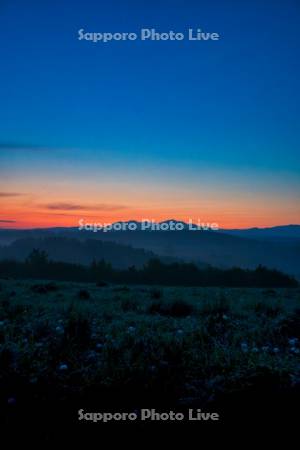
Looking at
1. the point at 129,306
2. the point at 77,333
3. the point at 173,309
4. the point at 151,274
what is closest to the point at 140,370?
the point at 77,333

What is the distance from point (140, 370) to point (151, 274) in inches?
1640

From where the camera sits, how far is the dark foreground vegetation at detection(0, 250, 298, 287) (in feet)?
148

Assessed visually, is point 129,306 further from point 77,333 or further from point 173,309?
point 77,333

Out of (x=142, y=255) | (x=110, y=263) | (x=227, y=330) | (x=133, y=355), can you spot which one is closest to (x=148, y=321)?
(x=227, y=330)

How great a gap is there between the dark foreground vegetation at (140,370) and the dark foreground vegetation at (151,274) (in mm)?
36090

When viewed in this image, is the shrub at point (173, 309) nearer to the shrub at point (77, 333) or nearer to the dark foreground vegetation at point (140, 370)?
the dark foreground vegetation at point (140, 370)

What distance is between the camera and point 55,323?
888 cm

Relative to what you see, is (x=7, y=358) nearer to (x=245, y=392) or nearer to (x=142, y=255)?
(x=245, y=392)

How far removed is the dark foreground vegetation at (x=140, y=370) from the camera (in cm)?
449

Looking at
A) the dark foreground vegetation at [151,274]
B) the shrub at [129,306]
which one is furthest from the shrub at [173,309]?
the dark foreground vegetation at [151,274]

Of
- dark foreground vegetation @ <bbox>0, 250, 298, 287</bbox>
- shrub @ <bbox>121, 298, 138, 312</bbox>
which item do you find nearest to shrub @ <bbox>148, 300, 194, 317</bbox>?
shrub @ <bbox>121, 298, 138, 312</bbox>

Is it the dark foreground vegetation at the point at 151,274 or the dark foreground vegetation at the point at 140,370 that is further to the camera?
the dark foreground vegetation at the point at 151,274

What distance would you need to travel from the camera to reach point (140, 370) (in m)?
5.57

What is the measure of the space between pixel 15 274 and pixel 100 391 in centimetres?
4652
